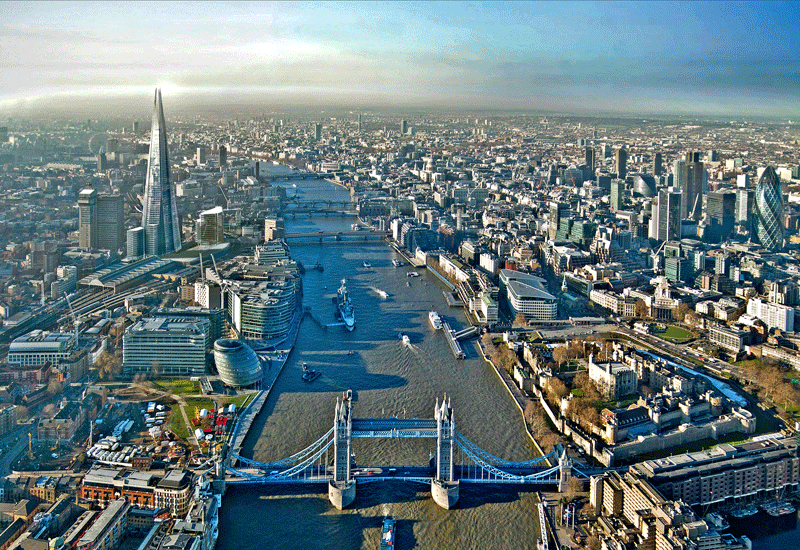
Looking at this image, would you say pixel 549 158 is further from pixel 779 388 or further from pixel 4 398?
pixel 4 398

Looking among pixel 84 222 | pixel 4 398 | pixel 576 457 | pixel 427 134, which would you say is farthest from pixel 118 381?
pixel 427 134

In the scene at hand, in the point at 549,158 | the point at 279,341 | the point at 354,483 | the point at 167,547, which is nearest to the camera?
the point at 167,547

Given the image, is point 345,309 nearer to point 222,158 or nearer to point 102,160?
point 102,160

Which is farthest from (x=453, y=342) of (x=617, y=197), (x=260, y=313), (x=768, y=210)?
(x=617, y=197)

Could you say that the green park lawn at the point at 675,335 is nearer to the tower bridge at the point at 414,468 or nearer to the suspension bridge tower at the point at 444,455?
the tower bridge at the point at 414,468

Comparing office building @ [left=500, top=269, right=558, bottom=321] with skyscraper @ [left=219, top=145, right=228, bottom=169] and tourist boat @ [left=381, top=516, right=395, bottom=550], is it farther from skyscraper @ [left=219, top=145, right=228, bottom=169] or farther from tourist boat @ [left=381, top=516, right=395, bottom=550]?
skyscraper @ [left=219, top=145, right=228, bottom=169]

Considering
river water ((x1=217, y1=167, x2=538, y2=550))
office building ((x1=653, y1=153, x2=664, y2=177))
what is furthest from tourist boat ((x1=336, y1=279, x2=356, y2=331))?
office building ((x1=653, y1=153, x2=664, y2=177))

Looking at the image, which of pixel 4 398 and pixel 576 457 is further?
pixel 4 398
